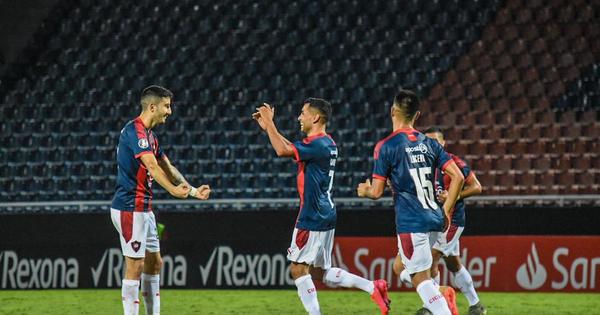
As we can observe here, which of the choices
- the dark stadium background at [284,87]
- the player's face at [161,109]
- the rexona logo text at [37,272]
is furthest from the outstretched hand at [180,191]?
the rexona logo text at [37,272]

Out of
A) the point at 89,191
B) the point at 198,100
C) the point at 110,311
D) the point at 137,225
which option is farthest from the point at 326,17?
the point at 137,225

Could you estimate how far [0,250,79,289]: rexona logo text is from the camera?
44.5 feet

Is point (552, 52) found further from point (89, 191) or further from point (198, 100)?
point (89, 191)

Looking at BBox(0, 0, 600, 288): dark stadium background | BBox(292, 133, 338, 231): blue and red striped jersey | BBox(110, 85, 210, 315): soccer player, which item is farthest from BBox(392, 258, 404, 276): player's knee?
BBox(0, 0, 600, 288): dark stadium background

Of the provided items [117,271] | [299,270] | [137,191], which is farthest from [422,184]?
[117,271]

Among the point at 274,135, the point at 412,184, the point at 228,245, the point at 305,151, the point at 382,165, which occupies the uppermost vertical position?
the point at 274,135

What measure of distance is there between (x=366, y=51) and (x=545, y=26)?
10.2ft

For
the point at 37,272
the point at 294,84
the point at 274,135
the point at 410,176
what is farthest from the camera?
the point at 294,84

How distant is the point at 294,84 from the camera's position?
17375 millimetres

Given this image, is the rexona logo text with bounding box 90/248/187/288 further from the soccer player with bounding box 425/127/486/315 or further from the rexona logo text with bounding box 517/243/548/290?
the soccer player with bounding box 425/127/486/315

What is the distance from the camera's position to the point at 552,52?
16.9 m

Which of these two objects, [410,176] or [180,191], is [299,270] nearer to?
[180,191]

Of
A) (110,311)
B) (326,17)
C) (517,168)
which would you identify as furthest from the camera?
(326,17)

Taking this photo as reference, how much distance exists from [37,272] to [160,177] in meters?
6.78
